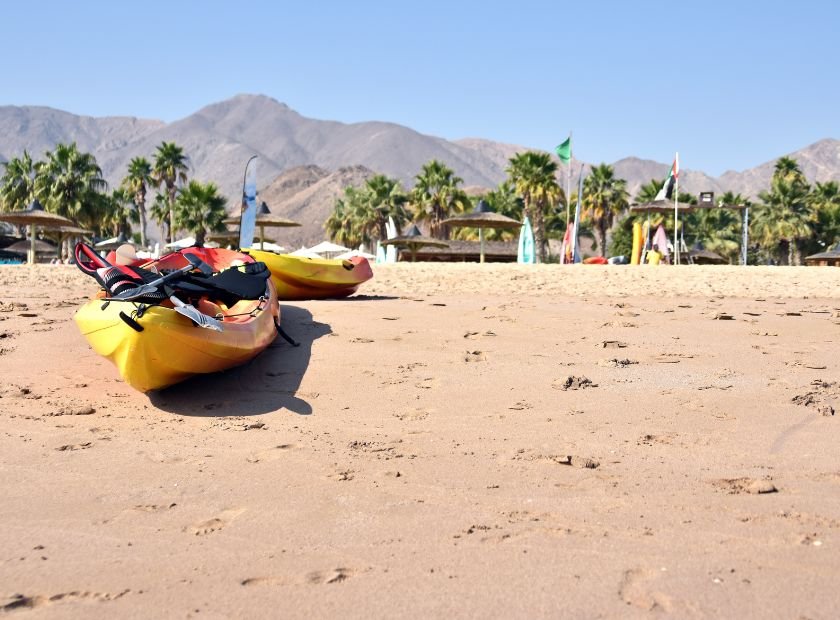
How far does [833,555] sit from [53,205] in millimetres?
44024

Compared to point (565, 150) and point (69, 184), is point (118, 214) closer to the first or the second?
point (69, 184)

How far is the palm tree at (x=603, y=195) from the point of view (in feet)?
165

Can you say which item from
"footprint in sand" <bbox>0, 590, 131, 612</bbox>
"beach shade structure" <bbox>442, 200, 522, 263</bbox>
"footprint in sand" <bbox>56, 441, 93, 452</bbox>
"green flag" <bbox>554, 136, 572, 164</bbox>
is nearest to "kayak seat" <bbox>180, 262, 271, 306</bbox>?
"footprint in sand" <bbox>56, 441, 93, 452</bbox>

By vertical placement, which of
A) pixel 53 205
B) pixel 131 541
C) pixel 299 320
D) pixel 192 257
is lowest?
pixel 131 541

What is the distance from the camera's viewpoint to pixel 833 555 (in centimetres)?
343

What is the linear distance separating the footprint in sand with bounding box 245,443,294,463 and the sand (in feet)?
0.07

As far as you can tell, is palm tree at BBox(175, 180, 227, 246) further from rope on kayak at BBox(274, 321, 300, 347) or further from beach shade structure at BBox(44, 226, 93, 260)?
rope on kayak at BBox(274, 321, 300, 347)

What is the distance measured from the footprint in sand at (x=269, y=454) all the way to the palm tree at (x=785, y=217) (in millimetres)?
47462

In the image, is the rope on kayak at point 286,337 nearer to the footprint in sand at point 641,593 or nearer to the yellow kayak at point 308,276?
the yellow kayak at point 308,276

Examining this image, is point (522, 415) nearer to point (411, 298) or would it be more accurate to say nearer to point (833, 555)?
point (833, 555)

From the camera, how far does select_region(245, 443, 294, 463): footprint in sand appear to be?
507 cm

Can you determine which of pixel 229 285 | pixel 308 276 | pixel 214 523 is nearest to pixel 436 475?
pixel 214 523

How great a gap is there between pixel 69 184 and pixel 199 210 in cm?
671

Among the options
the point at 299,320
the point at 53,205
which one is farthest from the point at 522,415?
the point at 53,205
